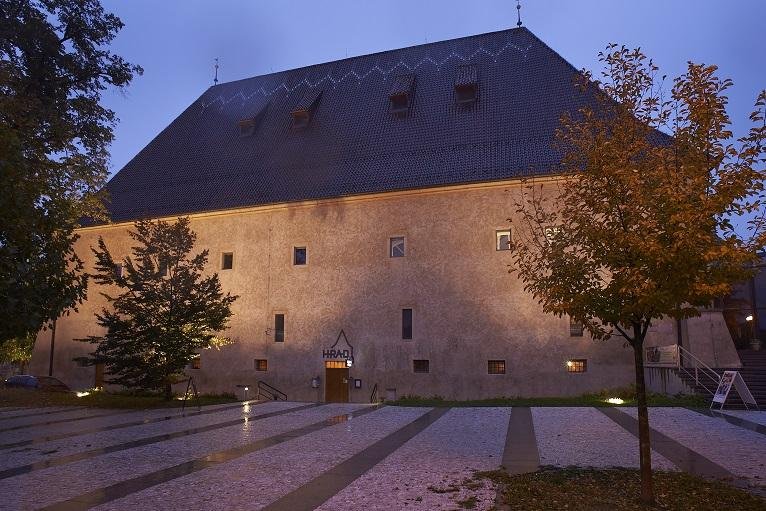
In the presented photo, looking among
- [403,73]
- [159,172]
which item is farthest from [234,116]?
[403,73]

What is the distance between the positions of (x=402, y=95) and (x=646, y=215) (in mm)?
24036

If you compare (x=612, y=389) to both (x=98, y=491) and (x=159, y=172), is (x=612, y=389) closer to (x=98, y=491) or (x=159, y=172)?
(x=98, y=491)

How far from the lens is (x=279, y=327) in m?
27.1

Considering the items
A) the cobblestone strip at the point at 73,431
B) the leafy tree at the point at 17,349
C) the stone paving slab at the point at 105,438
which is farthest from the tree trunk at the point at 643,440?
the leafy tree at the point at 17,349

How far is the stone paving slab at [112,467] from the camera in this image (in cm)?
757

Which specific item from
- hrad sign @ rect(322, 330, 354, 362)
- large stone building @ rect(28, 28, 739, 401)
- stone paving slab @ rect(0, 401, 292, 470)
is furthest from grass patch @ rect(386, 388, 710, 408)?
stone paving slab @ rect(0, 401, 292, 470)

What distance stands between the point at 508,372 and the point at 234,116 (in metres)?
22.9

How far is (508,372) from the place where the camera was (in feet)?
75.6

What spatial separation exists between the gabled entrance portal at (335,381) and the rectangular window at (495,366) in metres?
6.34

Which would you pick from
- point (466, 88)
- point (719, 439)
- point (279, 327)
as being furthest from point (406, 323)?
point (719, 439)

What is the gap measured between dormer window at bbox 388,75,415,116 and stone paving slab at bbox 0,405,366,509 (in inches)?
764

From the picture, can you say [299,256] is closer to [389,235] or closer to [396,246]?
[389,235]

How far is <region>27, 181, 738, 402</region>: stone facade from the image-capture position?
74.5ft

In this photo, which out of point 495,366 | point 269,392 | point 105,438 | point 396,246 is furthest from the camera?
point 269,392
